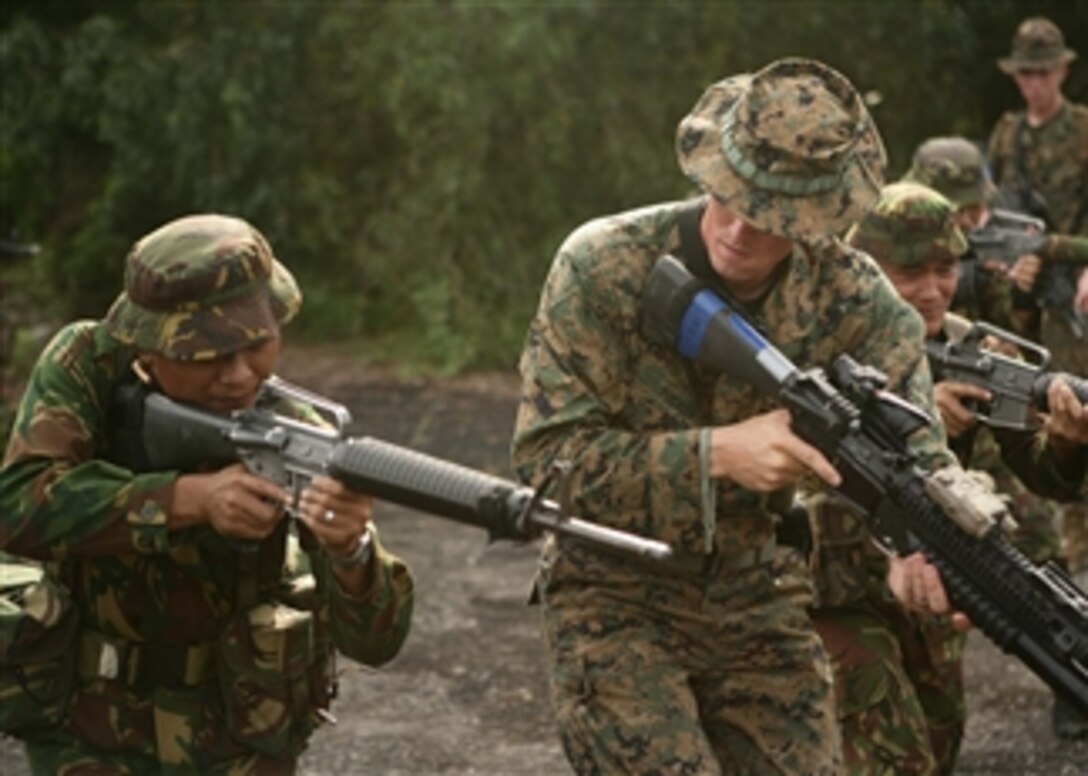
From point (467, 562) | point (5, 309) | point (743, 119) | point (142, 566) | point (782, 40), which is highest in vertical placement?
point (743, 119)

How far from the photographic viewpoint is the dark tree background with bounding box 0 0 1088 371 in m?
15.8

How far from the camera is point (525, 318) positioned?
52.4 feet

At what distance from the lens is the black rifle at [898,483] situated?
173 inches

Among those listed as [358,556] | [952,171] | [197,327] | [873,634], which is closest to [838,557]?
[873,634]

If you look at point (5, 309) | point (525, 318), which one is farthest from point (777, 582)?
point (5, 309)

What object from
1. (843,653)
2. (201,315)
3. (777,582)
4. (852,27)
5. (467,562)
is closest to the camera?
(201,315)

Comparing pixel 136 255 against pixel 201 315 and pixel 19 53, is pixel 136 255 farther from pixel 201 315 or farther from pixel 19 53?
pixel 19 53

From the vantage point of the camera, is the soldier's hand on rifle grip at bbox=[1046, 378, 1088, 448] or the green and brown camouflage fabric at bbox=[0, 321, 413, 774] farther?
the soldier's hand on rifle grip at bbox=[1046, 378, 1088, 448]

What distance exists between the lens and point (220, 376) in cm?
448

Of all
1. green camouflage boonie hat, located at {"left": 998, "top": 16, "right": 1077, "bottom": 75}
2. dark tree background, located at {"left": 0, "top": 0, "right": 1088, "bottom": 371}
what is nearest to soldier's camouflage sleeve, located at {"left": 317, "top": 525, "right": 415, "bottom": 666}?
green camouflage boonie hat, located at {"left": 998, "top": 16, "right": 1077, "bottom": 75}

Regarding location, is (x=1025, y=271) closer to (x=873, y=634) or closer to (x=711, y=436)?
(x=873, y=634)

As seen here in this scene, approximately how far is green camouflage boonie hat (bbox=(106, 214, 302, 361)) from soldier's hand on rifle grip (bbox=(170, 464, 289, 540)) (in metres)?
0.24

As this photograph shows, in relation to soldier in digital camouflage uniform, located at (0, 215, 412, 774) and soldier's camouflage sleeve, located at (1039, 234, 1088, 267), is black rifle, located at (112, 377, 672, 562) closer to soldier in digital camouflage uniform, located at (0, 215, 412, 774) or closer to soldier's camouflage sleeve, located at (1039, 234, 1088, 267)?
soldier in digital camouflage uniform, located at (0, 215, 412, 774)

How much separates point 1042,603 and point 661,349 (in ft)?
3.01
